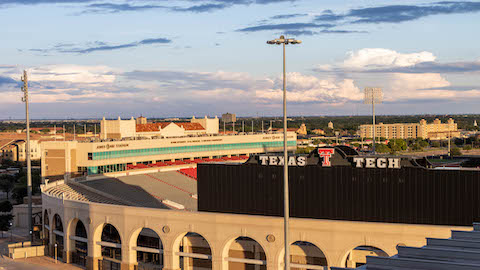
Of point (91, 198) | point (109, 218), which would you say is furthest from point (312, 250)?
point (91, 198)

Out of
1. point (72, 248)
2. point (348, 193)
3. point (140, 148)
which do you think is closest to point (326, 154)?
point (348, 193)

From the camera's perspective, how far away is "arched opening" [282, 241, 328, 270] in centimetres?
4350

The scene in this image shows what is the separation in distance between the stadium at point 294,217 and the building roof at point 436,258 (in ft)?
59.4

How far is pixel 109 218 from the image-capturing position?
5103cm

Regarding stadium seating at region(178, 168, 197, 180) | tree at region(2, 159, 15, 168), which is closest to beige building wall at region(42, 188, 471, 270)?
stadium seating at region(178, 168, 197, 180)

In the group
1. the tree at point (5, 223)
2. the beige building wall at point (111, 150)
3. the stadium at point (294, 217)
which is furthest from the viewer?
the beige building wall at point (111, 150)

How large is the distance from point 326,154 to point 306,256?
7372mm

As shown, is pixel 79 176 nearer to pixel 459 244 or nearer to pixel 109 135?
pixel 109 135

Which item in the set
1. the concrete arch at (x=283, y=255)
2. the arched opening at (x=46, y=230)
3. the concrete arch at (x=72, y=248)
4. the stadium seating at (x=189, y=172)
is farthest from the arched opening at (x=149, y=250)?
the stadium seating at (x=189, y=172)

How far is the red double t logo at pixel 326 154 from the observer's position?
4388cm

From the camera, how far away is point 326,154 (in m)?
44.0

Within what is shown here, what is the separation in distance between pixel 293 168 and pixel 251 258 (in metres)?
7.60

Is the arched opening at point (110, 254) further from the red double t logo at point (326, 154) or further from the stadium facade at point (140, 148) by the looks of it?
the stadium facade at point (140, 148)

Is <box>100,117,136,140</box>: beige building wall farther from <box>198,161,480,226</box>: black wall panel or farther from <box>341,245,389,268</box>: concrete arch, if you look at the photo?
<box>341,245,389,268</box>: concrete arch
